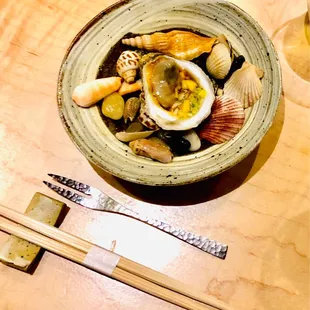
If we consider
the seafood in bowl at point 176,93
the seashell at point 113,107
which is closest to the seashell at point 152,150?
the seafood in bowl at point 176,93

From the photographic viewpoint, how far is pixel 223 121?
43.5 inches

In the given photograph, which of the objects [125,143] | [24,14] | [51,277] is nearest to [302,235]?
[125,143]

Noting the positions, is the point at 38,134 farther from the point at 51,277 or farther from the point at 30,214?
the point at 51,277

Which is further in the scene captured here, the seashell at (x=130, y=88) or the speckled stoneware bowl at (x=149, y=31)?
the seashell at (x=130, y=88)

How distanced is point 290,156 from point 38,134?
64cm

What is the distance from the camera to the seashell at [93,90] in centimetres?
115

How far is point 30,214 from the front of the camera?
3.67 feet

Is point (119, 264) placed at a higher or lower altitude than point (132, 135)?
lower

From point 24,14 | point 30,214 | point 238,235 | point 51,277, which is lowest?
point 51,277

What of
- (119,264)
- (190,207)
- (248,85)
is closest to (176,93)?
(248,85)

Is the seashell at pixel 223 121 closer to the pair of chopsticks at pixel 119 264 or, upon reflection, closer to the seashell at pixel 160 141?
the seashell at pixel 160 141

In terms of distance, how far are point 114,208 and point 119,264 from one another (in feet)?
0.51

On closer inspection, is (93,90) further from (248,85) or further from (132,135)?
(248,85)

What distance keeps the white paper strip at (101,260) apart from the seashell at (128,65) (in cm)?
42
